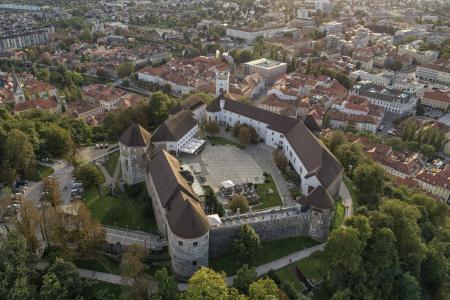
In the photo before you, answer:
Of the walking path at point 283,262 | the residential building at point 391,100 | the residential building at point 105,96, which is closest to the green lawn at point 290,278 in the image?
the walking path at point 283,262

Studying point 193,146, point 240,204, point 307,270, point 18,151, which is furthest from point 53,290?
point 193,146

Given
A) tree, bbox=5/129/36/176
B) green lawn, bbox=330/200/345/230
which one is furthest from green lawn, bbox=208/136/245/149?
tree, bbox=5/129/36/176

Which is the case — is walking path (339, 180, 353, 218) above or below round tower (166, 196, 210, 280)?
below

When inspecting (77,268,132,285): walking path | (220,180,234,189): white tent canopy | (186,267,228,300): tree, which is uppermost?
(186,267,228,300): tree

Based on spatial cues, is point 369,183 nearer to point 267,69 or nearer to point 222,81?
point 222,81

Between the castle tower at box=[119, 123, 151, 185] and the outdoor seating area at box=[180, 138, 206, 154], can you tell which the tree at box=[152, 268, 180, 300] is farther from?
the outdoor seating area at box=[180, 138, 206, 154]

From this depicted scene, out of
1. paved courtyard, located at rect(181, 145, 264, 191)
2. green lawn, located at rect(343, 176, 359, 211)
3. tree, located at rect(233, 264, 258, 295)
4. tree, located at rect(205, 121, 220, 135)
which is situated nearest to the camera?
tree, located at rect(233, 264, 258, 295)

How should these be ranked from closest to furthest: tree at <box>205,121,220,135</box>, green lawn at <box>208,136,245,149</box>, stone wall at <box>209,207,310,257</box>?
stone wall at <box>209,207,310,257</box>
green lawn at <box>208,136,245,149</box>
tree at <box>205,121,220,135</box>
